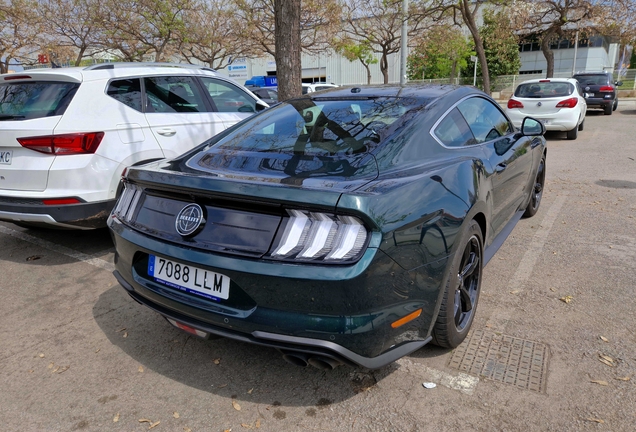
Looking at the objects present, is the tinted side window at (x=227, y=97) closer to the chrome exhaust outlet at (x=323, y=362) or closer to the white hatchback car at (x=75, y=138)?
the white hatchback car at (x=75, y=138)

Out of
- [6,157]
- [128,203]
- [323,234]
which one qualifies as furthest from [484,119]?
[6,157]

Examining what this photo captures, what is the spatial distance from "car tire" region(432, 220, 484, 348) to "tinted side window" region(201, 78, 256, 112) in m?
3.73

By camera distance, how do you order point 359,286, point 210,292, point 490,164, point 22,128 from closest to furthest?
point 359,286 → point 210,292 → point 490,164 → point 22,128

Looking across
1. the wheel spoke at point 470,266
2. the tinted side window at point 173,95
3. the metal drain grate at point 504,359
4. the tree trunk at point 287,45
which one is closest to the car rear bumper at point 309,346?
the metal drain grate at point 504,359

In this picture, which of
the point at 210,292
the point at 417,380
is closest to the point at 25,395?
the point at 210,292

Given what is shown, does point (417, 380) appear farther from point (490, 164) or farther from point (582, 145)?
point (582, 145)

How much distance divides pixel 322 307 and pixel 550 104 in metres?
11.5

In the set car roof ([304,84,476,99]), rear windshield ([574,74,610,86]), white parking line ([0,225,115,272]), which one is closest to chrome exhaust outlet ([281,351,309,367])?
car roof ([304,84,476,99])

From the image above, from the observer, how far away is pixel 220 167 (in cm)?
261

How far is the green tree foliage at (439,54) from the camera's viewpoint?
91.1 ft

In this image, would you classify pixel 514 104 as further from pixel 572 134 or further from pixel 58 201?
pixel 58 201

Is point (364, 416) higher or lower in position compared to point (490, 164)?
lower

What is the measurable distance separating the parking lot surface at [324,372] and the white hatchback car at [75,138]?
24.0 inches

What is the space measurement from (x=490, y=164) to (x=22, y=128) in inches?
148
